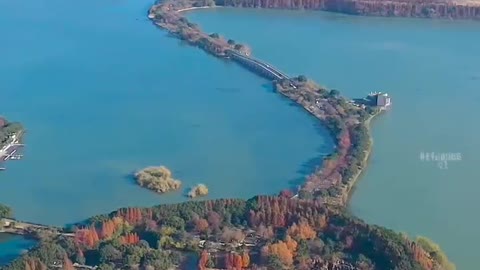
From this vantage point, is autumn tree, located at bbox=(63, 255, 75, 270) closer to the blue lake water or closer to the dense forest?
the dense forest

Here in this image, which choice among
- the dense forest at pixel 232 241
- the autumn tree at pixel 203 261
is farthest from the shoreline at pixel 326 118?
the autumn tree at pixel 203 261

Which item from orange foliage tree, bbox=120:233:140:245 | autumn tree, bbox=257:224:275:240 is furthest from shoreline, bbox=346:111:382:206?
orange foliage tree, bbox=120:233:140:245

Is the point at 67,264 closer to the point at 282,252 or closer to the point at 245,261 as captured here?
the point at 245,261

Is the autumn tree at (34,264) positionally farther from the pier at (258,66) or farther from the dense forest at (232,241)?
the pier at (258,66)

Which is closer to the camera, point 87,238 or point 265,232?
point 87,238

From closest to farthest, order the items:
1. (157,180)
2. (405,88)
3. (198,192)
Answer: (198,192) → (157,180) → (405,88)

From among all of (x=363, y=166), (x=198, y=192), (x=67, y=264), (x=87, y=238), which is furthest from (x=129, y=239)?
(x=363, y=166)

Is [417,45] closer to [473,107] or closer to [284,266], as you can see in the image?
[473,107]
